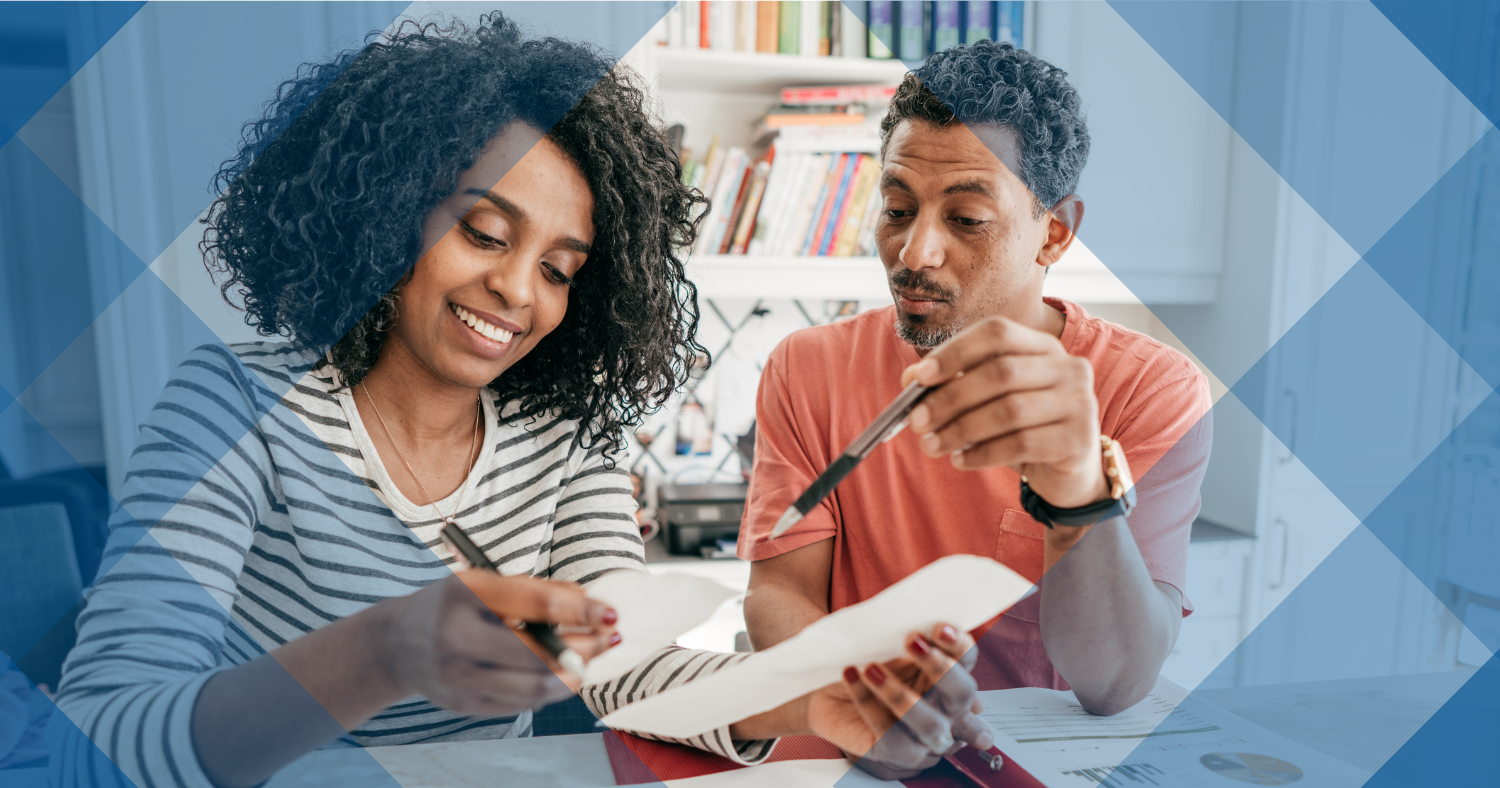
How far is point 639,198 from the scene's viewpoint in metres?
1.03

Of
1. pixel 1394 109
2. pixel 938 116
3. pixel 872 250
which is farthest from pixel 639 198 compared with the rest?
pixel 1394 109

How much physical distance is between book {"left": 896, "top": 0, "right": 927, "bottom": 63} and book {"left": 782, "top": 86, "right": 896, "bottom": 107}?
0.09m

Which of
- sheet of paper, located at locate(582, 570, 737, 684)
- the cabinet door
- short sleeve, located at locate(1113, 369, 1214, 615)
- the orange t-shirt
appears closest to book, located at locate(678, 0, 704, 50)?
the cabinet door

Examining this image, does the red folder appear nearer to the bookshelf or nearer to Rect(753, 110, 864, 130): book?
the bookshelf

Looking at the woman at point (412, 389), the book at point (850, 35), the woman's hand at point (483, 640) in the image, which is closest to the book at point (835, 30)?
the book at point (850, 35)

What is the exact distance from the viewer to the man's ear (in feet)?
3.97

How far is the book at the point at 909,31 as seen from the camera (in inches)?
78.2

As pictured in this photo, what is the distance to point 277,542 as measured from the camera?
0.91 meters

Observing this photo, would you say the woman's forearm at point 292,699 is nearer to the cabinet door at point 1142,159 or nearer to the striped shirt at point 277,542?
the striped shirt at point 277,542

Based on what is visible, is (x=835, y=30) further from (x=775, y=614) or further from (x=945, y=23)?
(x=775, y=614)

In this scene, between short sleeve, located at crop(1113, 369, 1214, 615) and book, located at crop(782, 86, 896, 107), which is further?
book, located at crop(782, 86, 896, 107)

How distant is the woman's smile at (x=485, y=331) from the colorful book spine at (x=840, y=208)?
3.88 feet

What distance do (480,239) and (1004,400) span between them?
0.54m

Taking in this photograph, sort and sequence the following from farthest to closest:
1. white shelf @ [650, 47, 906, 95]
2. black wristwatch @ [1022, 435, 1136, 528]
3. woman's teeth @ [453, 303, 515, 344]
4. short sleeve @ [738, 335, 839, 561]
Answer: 1. white shelf @ [650, 47, 906, 95]
2. short sleeve @ [738, 335, 839, 561]
3. woman's teeth @ [453, 303, 515, 344]
4. black wristwatch @ [1022, 435, 1136, 528]
